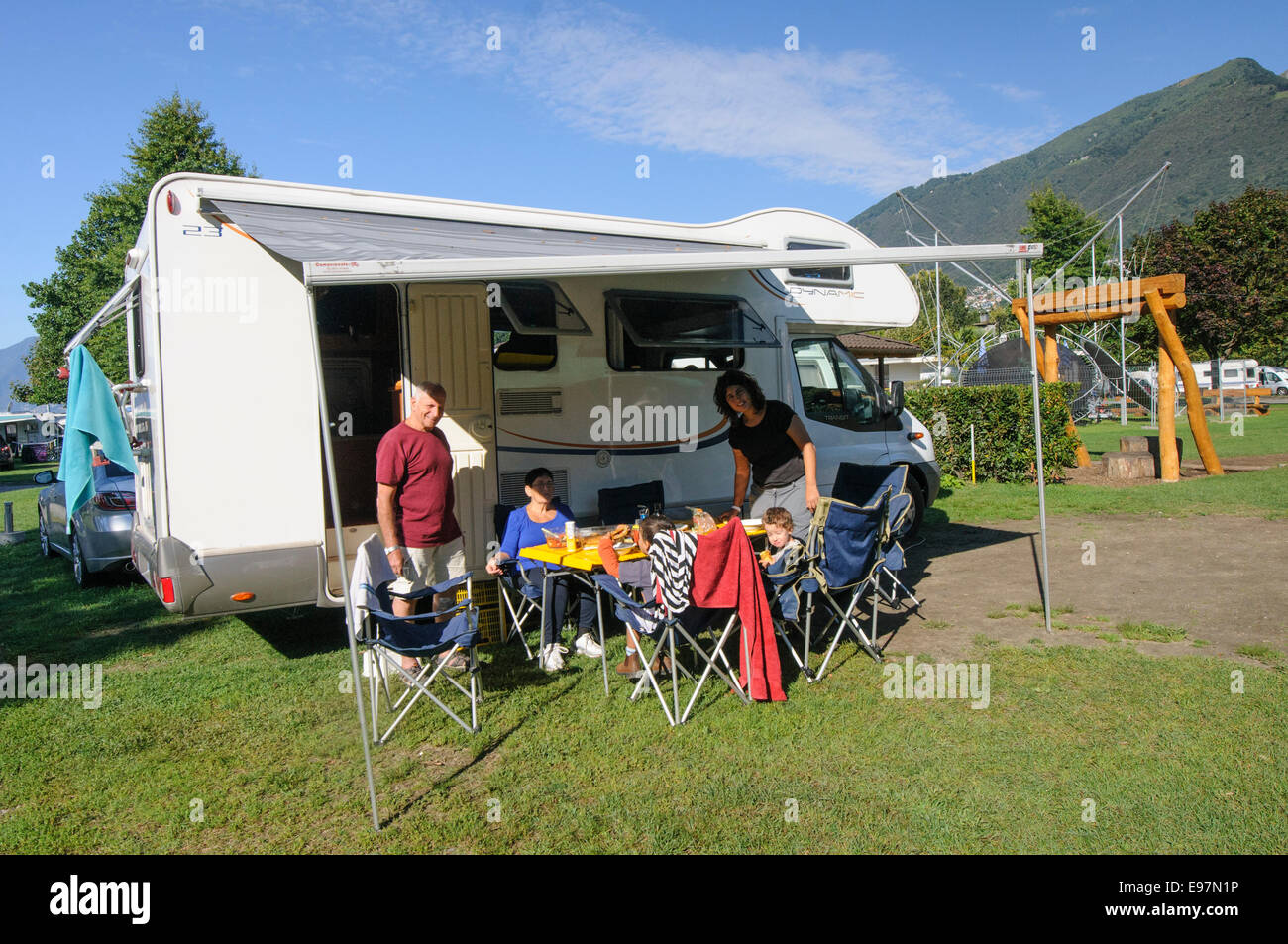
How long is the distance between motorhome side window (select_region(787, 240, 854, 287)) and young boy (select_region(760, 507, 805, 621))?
307 cm

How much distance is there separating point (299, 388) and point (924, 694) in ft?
13.0

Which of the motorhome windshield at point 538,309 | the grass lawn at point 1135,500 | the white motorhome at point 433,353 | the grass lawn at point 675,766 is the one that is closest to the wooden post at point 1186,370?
the grass lawn at point 1135,500

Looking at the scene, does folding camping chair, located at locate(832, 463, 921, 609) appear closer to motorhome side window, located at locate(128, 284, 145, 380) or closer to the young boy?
the young boy

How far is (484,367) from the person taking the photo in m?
5.72

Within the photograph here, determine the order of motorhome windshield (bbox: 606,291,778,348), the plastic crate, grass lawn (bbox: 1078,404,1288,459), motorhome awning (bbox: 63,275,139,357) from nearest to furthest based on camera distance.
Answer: motorhome awning (bbox: 63,275,139,357)
the plastic crate
motorhome windshield (bbox: 606,291,778,348)
grass lawn (bbox: 1078,404,1288,459)

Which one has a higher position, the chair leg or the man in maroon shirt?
the man in maroon shirt

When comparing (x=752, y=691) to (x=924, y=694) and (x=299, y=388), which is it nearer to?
(x=924, y=694)

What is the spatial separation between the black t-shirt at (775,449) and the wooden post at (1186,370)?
8.56 meters

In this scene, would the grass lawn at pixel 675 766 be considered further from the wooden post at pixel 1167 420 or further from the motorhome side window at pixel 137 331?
the wooden post at pixel 1167 420

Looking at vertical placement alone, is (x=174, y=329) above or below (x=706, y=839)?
above

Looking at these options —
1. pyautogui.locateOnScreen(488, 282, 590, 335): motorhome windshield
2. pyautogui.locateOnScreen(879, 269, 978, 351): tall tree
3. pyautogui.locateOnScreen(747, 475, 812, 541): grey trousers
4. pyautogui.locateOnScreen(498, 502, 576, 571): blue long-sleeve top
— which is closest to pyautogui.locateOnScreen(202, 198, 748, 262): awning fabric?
pyautogui.locateOnScreen(488, 282, 590, 335): motorhome windshield

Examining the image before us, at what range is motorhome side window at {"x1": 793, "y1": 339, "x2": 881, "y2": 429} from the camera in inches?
297

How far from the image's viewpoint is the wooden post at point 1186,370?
11.8 metres
